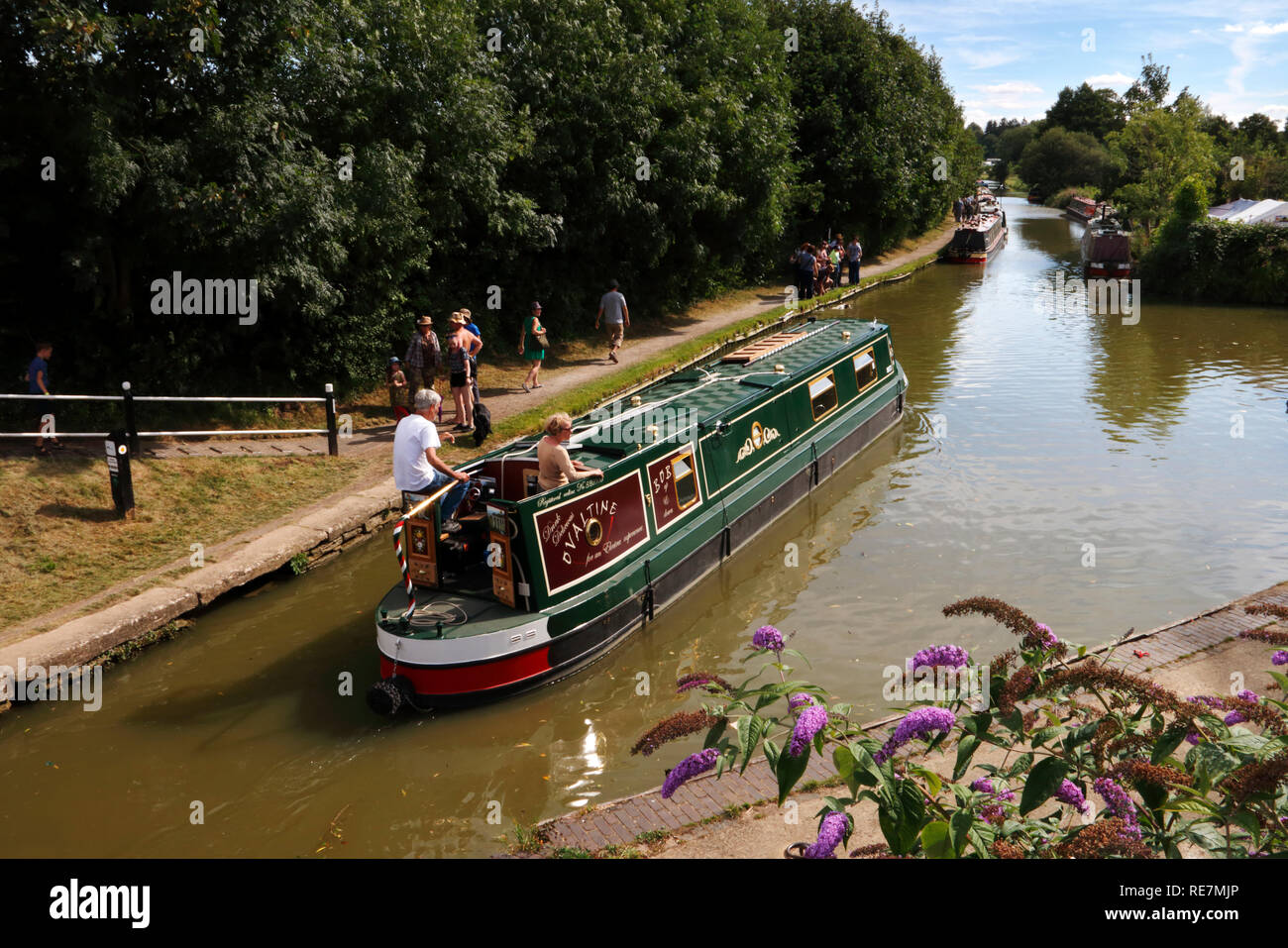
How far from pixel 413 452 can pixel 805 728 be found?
5.58m

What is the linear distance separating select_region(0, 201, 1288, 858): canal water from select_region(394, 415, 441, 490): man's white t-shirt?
5.69ft

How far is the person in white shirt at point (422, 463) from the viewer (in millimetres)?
7926

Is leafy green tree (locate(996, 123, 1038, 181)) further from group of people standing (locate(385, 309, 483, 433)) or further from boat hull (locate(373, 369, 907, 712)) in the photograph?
boat hull (locate(373, 369, 907, 712))

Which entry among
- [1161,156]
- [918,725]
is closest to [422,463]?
[918,725]

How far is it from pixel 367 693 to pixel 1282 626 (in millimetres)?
7035

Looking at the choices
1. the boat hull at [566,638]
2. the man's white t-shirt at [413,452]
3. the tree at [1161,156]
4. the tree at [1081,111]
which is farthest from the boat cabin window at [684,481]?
the tree at [1081,111]

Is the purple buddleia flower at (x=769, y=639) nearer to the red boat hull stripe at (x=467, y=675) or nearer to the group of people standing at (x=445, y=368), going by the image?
the red boat hull stripe at (x=467, y=675)

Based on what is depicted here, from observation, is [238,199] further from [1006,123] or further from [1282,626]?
[1006,123]

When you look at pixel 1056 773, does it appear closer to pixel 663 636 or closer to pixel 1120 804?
pixel 1120 804

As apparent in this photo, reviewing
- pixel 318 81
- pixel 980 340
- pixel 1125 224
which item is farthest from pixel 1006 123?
pixel 318 81

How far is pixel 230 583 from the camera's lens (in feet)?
30.4

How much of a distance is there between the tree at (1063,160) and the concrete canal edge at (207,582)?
83472mm

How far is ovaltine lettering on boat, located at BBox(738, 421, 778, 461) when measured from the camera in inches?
428

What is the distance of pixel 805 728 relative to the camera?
300cm
